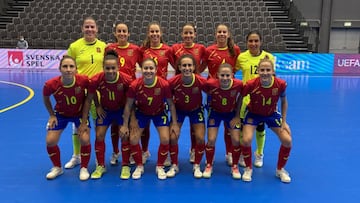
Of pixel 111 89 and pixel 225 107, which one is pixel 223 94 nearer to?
pixel 225 107

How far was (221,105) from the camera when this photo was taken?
3689 mm

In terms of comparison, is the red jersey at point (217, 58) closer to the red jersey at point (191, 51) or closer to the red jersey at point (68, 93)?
the red jersey at point (191, 51)

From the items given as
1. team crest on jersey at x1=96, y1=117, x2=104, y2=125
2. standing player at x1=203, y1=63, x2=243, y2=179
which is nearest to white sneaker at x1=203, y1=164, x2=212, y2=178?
standing player at x1=203, y1=63, x2=243, y2=179

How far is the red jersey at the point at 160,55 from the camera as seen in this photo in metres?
3.97

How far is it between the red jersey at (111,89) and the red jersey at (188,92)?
1.60 ft

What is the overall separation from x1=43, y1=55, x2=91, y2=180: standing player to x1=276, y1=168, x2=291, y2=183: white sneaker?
201 centimetres

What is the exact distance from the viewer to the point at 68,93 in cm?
352

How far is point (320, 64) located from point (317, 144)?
8771mm

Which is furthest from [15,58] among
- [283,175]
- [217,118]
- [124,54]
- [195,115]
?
[283,175]

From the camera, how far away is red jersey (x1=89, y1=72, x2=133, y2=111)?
11.7 feet

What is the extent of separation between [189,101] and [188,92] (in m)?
0.11

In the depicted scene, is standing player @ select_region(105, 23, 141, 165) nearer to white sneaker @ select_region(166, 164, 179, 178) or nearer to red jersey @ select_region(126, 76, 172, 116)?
red jersey @ select_region(126, 76, 172, 116)

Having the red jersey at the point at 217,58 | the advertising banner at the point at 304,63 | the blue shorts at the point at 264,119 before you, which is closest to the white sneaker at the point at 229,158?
the blue shorts at the point at 264,119

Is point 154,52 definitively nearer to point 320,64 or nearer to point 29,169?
point 29,169
